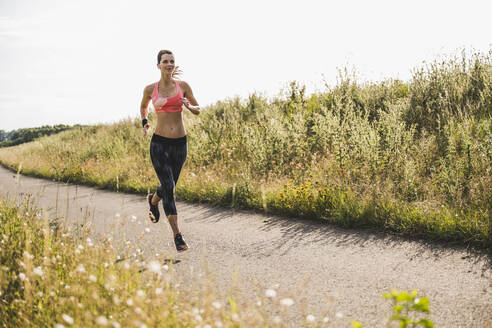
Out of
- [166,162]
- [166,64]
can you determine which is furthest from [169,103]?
[166,162]

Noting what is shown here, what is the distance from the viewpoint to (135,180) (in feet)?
35.2

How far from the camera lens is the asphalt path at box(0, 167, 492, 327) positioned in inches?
114

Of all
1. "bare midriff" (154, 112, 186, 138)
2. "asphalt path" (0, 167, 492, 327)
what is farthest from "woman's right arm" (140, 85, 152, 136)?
"asphalt path" (0, 167, 492, 327)

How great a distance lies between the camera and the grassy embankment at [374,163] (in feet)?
15.9

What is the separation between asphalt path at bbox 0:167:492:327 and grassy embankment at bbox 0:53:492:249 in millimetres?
385

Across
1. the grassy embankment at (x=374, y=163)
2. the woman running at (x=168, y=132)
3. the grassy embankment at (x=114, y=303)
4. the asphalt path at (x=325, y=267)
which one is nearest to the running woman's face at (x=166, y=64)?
the woman running at (x=168, y=132)

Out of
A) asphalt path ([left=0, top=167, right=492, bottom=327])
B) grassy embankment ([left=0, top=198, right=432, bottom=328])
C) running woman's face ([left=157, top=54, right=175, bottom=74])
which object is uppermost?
running woman's face ([left=157, top=54, right=175, bottom=74])

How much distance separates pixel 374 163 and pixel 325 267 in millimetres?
3187

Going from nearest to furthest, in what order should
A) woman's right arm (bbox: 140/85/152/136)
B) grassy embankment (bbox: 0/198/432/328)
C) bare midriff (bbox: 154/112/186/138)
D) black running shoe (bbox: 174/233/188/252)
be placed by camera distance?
grassy embankment (bbox: 0/198/432/328), black running shoe (bbox: 174/233/188/252), bare midriff (bbox: 154/112/186/138), woman's right arm (bbox: 140/85/152/136)

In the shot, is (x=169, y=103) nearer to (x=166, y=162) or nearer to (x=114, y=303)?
(x=166, y=162)

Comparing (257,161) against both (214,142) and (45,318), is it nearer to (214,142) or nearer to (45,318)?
(214,142)

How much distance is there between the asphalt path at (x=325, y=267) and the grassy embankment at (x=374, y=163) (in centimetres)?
38

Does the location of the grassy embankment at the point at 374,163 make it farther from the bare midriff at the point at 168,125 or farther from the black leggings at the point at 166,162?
the bare midriff at the point at 168,125

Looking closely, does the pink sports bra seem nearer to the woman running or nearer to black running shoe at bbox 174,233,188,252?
the woman running
